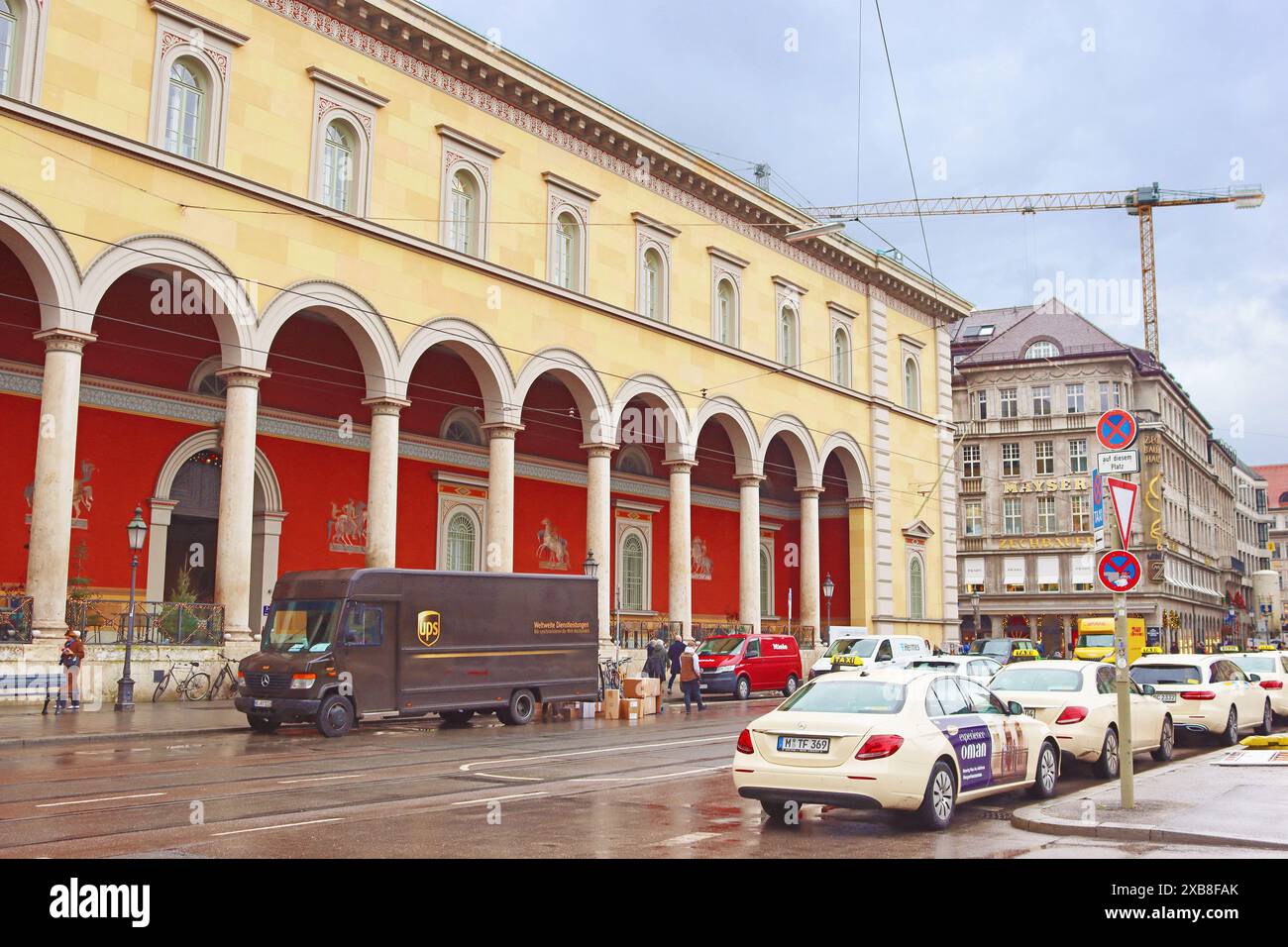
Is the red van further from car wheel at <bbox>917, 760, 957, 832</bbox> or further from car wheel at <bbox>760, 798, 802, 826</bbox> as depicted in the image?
car wheel at <bbox>917, 760, 957, 832</bbox>

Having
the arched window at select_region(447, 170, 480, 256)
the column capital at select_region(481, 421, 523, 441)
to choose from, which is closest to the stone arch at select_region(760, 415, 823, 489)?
the column capital at select_region(481, 421, 523, 441)

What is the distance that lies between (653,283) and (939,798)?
2693 cm

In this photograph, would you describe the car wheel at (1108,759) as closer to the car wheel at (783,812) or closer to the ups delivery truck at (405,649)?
the car wheel at (783,812)

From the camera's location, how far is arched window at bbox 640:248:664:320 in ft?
116

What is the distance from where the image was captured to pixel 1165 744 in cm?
1630

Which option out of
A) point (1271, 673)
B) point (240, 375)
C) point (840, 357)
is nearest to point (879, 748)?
point (1271, 673)

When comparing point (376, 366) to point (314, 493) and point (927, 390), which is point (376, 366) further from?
point (927, 390)

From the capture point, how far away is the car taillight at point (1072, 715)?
46.0 ft

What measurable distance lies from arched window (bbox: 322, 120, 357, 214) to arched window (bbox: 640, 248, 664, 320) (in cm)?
1045

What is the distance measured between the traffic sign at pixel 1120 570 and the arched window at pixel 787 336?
2992cm

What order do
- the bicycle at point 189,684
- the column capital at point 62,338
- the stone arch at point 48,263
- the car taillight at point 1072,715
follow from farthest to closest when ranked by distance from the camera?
the bicycle at point 189,684
the column capital at point 62,338
the stone arch at point 48,263
the car taillight at point 1072,715

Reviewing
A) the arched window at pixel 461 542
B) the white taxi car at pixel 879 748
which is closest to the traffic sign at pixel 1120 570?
the white taxi car at pixel 879 748

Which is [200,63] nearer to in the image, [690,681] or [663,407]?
[663,407]
